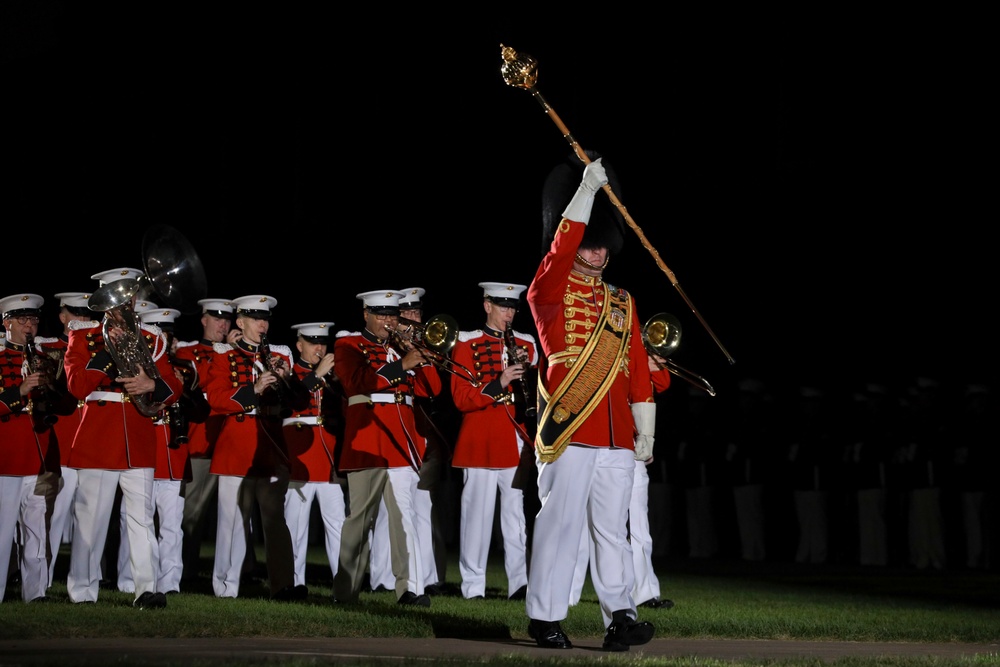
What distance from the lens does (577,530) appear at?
680cm

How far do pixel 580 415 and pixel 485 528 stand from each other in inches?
139

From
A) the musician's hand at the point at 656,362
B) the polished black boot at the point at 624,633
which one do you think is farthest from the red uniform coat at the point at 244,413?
the polished black boot at the point at 624,633

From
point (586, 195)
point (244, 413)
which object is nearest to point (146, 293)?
point (244, 413)

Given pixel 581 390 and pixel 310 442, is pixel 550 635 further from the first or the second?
pixel 310 442

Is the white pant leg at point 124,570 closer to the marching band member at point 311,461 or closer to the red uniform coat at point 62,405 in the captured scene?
the red uniform coat at point 62,405

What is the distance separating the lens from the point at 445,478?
17.5m

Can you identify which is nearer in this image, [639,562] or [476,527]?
[639,562]

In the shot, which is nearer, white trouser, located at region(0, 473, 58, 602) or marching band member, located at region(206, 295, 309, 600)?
white trouser, located at region(0, 473, 58, 602)

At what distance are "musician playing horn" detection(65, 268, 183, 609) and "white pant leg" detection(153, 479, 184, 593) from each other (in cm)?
92

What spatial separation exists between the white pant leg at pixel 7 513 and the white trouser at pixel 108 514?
0.44 m

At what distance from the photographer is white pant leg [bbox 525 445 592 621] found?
673 cm

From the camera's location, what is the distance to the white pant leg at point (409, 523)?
911 centimetres

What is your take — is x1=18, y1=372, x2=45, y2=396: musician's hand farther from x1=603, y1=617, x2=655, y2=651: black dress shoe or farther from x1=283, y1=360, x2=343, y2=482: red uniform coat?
x1=603, y1=617, x2=655, y2=651: black dress shoe

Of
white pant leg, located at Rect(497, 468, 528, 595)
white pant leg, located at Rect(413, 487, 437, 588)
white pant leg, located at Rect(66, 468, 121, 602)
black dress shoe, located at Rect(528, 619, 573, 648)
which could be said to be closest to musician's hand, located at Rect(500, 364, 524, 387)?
white pant leg, located at Rect(497, 468, 528, 595)
